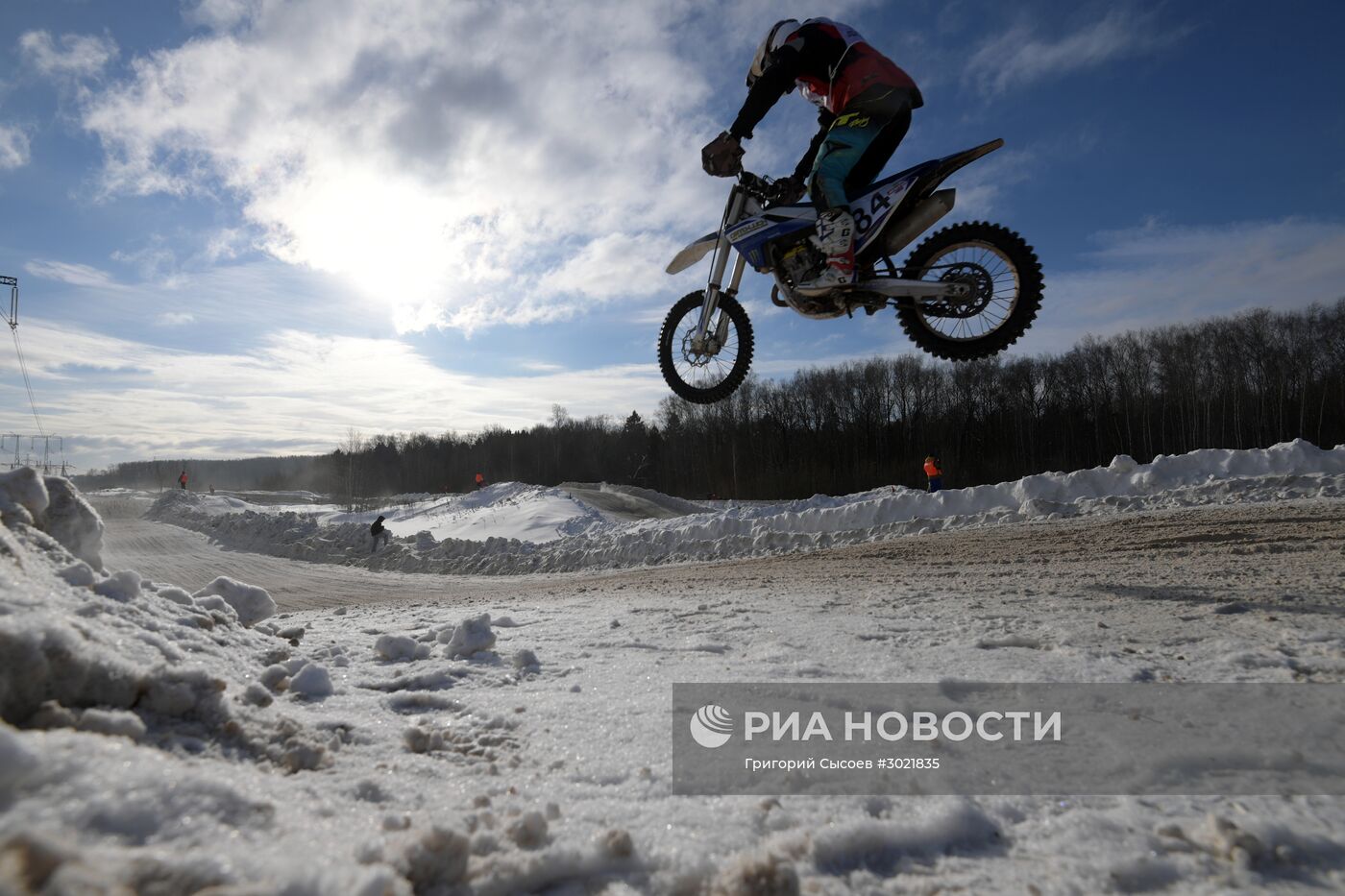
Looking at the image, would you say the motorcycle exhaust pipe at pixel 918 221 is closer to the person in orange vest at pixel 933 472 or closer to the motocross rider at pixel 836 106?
the motocross rider at pixel 836 106

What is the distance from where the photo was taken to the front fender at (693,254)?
22.2 feet

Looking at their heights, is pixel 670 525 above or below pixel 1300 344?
below

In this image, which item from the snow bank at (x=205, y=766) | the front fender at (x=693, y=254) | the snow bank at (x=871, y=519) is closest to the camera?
the snow bank at (x=205, y=766)

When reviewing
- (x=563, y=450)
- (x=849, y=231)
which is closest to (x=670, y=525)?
(x=849, y=231)

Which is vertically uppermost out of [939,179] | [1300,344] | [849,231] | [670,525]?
[1300,344]

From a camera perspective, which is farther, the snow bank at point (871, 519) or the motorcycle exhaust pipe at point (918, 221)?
the snow bank at point (871, 519)

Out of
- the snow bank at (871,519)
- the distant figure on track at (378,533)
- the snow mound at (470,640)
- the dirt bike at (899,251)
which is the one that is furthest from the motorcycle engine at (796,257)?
the distant figure on track at (378,533)

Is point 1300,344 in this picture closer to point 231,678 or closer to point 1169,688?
point 1169,688

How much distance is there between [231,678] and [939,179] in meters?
5.78

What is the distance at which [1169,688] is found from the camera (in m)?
2.36

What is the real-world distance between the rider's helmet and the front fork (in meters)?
1.09

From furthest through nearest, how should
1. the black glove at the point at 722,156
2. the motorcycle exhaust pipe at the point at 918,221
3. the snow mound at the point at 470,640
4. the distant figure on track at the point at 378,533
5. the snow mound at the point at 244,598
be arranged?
the distant figure on track at the point at 378,533
the black glove at the point at 722,156
the motorcycle exhaust pipe at the point at 918,221
the snow mound at the point at 244,598
the snow mound at the point at 470,640

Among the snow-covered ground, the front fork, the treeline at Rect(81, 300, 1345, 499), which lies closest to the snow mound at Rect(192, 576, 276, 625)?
the snow-covered ground

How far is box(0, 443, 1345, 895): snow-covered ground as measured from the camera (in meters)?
1.17
